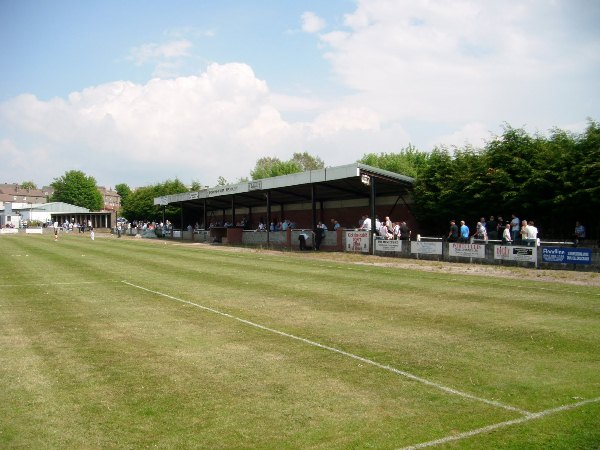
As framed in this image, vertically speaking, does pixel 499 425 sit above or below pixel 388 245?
below

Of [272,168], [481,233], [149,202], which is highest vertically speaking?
[272,168]

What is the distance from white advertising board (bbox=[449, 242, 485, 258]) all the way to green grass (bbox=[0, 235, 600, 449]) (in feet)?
30.2

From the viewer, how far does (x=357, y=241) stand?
31.4m

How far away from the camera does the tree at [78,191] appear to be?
14938 centimetres

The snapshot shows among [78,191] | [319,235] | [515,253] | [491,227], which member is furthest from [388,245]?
[78,191]

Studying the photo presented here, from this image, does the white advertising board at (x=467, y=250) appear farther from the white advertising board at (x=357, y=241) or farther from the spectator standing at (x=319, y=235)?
the spectator standing at (x=319, y=235)

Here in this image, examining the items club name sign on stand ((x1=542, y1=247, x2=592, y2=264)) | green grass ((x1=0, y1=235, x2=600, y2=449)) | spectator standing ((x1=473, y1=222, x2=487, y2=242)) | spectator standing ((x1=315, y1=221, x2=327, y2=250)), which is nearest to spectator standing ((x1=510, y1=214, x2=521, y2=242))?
spectator standing ((x1=473, y1=222, x2=487, y2=242))

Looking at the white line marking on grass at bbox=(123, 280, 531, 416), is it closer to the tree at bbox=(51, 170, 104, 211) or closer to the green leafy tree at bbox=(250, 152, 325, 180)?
the green leafy tree at bbox=(250, 152, 325, 180)

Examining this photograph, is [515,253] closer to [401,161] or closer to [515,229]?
[515,229]

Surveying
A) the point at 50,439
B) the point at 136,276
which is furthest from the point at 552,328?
the point at 136,276

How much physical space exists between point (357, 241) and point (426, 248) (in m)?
5.56

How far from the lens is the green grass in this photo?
17.5 feet

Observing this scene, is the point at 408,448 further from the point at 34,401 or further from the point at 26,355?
the point at 26,355

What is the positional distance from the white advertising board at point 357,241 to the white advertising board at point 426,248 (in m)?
3.57
